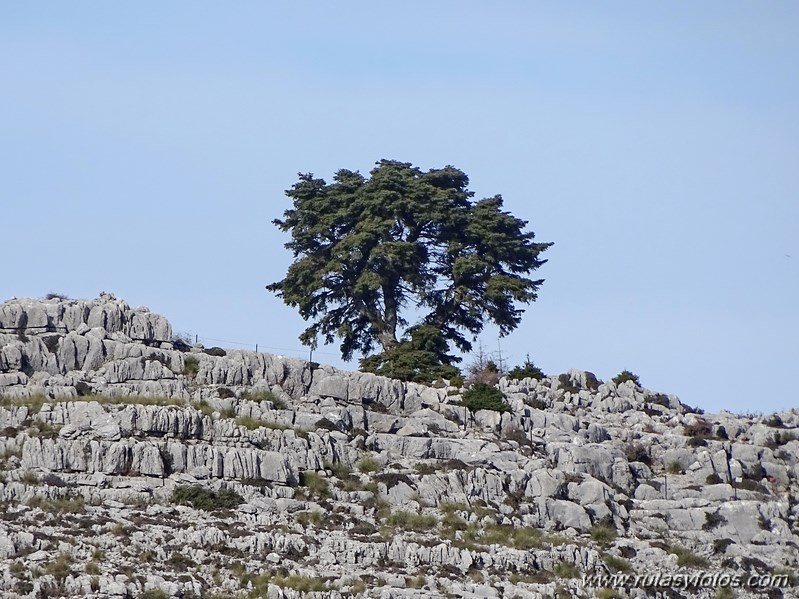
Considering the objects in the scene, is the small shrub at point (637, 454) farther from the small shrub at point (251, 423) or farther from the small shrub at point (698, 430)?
the small shrub at point (251, 423)

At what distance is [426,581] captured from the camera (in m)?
67.2

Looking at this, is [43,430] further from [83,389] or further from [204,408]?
[204,408]

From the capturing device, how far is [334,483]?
74.2 m

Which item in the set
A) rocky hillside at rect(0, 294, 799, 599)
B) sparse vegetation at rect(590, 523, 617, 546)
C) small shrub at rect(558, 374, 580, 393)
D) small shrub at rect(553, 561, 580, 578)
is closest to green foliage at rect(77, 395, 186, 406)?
rocky hillside at rect(0, 294, 799, 599)

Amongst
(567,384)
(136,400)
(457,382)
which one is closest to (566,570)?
(457,382)

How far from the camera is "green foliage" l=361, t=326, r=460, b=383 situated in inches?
3509

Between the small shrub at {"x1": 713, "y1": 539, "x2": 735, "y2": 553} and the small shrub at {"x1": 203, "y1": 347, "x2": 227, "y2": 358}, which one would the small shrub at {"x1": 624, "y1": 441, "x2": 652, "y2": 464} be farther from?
the small shrub at {"x1": 203, "y1": 347, "x2": 227, "y2": 358}

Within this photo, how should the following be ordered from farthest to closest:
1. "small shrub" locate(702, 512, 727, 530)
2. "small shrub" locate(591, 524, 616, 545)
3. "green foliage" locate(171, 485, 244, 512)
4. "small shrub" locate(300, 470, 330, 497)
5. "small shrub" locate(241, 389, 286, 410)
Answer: "small shrub" locate(241, 389, 286, 410)
"small shrub" locate(702, 512, 727, 530)
"small shrub" locate(300, 470, 330, 497)
"small shrub" locate(591, 524, 616, 545)
"green foliage" locate(171, 485, 244, 512)

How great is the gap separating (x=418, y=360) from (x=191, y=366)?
14706 millimetres

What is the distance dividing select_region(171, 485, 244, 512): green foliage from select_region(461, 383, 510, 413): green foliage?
1471cm

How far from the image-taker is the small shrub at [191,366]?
7990cm

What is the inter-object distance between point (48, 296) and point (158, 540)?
67.3 ft

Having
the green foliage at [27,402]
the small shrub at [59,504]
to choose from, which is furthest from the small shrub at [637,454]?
the green foliage at [27,402]

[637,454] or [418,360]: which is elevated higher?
[418,360]
